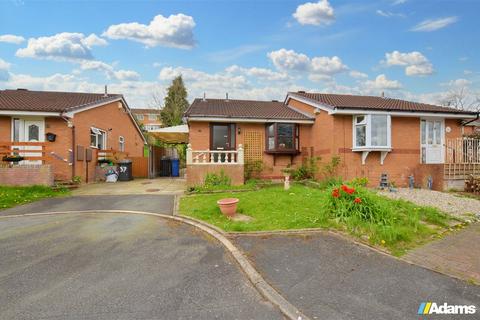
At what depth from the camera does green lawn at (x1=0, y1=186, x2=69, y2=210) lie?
884cm

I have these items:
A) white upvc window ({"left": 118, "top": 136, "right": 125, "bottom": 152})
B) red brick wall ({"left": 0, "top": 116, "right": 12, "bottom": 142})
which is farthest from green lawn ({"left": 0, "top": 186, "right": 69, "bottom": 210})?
white upvc window ({"left": 118, "top": 136, "right": 125, "bottom": 152})

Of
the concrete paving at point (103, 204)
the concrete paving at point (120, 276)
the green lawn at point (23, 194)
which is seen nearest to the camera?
the concrete paving at point (120, 276)

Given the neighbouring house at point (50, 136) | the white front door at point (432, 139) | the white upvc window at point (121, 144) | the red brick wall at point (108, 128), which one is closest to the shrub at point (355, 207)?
the white front door at point (432, 139)

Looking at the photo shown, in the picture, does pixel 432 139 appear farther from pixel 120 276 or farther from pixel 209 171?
pixel 120 276

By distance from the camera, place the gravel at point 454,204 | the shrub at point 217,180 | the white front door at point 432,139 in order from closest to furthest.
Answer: the gravel at point 454,204
the shrub at point 217,180
the white front door at point 432,139

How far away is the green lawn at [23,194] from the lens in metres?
8.84

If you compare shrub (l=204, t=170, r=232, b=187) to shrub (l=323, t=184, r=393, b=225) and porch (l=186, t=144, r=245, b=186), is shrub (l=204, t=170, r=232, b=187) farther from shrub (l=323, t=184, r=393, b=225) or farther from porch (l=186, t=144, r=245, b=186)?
shrub (l=323, t=184, r=393, b=225)

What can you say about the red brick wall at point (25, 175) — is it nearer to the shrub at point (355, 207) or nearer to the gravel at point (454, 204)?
the shrub at point (355, 207)

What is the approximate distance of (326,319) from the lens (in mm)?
2664

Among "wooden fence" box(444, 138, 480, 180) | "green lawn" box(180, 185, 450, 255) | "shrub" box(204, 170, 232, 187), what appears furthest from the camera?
"wooden fence" box(444, 138, 480, 180)

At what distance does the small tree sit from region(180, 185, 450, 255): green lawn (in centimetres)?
3138

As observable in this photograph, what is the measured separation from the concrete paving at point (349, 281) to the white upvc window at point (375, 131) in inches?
337

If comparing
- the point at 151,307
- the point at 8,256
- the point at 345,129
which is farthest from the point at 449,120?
the point at 8,256

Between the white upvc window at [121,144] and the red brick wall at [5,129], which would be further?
the white upvc window at [121,144]
